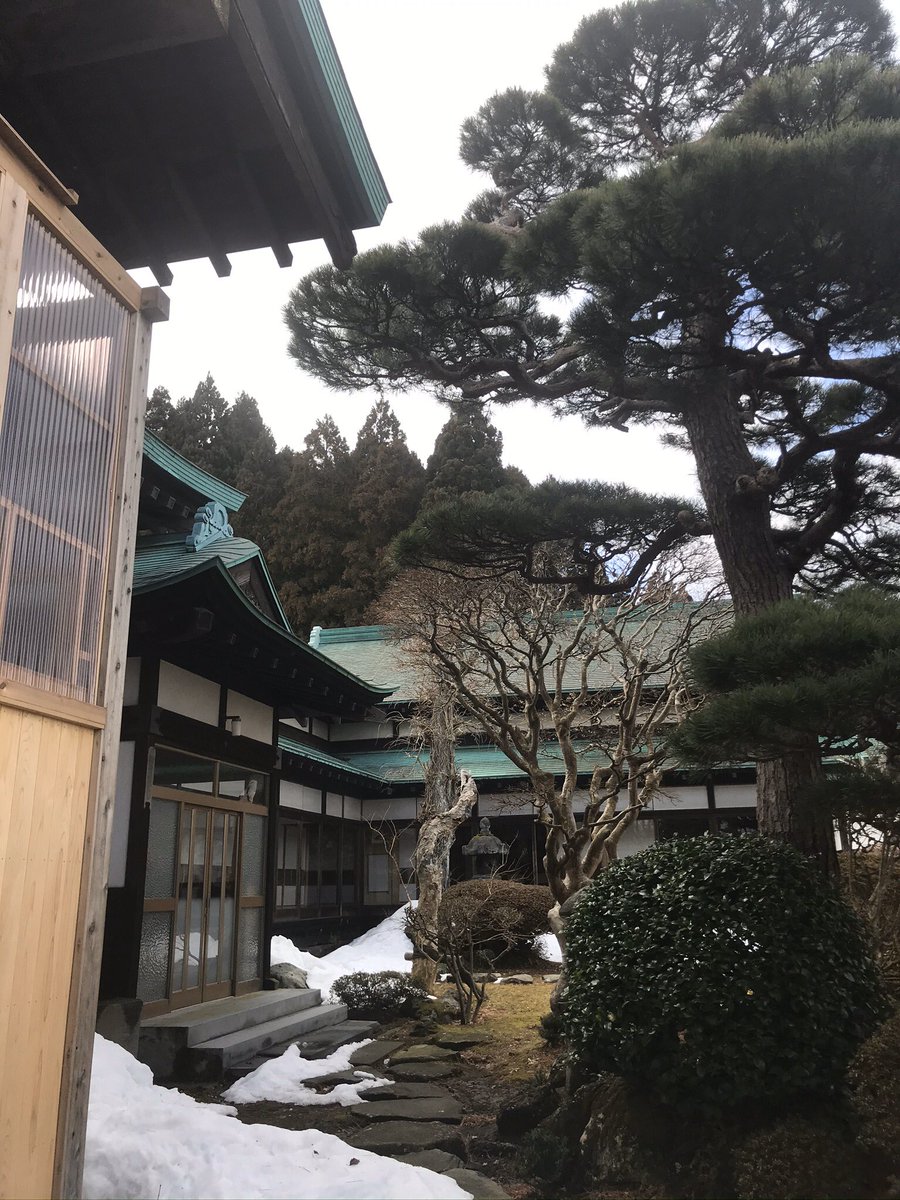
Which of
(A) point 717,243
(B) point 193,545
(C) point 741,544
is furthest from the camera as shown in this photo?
(B) point 193,545

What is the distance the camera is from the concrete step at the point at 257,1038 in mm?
6730

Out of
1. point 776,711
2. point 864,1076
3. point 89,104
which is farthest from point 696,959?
point 89,104

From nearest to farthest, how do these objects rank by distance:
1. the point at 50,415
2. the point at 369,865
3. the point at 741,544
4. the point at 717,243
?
the point at 50,415 < the point at 717,243 < the point at 741,544 < the point at 369,865

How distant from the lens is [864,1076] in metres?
4.52

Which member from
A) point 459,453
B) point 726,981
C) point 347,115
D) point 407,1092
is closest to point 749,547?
point 726,981

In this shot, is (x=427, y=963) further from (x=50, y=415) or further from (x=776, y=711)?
(x=50, y=415)

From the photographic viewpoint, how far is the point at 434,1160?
461 centimetres

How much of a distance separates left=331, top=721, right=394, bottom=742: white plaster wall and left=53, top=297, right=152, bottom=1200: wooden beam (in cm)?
1635

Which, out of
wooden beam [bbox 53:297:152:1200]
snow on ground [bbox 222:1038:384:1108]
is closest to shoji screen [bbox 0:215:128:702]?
wooden beam [bbox 53:297:152:1200]

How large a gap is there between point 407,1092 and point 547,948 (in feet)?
26.7

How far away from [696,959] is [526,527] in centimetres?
349

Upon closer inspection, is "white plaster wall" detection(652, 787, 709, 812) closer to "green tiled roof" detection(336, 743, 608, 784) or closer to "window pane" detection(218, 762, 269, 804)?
"green tiled roof" detection(336, 743, 608, 784)

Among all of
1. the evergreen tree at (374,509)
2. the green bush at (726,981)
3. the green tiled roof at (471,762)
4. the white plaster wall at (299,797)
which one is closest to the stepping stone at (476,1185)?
the green bush at (726,981)

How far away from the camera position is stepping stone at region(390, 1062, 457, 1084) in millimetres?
6812
